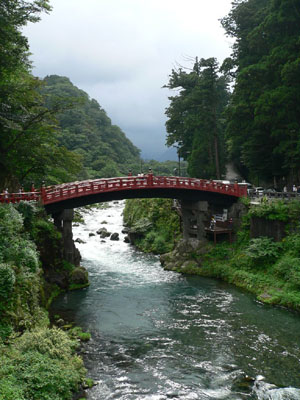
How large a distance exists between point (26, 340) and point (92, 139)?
97967 millimetres

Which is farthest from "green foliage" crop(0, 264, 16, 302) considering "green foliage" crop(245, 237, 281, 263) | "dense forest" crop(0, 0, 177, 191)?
"green foliage" crop(245, 237, 281, 263)

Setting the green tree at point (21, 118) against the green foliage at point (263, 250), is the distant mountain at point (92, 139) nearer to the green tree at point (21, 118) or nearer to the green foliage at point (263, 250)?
the green tree at point (21, 118)

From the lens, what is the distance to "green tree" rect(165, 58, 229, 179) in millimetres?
44959

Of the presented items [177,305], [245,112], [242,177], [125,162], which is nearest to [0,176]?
[177,305]

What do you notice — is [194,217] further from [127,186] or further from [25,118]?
[25,118]

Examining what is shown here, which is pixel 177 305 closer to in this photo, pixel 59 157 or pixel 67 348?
pixel 67 348

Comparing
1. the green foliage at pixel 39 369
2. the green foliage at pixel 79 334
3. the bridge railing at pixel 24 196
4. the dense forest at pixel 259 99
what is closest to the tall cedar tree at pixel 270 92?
the dense forest at pixel 259 99

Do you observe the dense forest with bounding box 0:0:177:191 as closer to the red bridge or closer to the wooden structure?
the red bridge

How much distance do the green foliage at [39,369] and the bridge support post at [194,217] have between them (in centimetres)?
2258

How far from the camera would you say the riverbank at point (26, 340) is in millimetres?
12289

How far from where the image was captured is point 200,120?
47.2 metres

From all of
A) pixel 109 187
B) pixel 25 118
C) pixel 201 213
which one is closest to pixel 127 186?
pixel 109 187

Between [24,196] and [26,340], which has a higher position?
[24,196]

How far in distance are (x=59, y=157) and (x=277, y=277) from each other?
2104 cm
